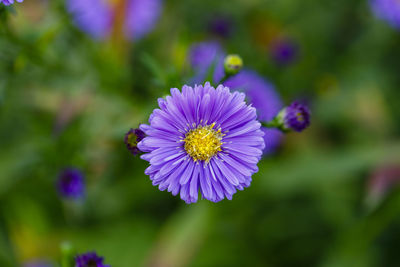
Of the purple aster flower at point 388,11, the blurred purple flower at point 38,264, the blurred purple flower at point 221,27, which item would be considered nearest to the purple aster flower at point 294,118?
the blurred purple flower at point 221,27

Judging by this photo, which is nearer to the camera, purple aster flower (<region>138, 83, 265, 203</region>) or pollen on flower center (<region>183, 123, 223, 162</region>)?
purple aster flower (<region>138, 83, 265, 203</region>)

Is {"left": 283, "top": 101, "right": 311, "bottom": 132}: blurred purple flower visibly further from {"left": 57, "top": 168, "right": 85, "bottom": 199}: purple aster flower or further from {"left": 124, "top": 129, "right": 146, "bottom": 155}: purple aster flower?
{"left": 57, "top": 168, "right": 85, "bottom": 199}: purple aster flower

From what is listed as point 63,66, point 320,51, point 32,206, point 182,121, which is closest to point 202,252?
point 32,206

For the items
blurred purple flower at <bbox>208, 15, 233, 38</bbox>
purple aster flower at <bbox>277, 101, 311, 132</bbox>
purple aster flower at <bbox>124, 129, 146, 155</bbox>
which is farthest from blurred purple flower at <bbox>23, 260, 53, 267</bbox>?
blurred purple flower at <bbox>208, 15, 233, 38</bbox>

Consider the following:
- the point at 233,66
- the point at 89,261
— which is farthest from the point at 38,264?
the point at 233,66

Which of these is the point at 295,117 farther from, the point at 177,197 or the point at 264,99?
the point at 177,197

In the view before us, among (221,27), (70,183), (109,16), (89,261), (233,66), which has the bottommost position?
(89,261)
